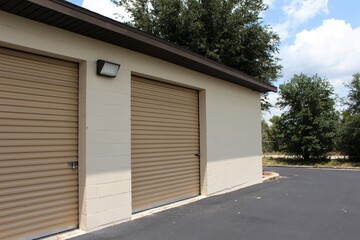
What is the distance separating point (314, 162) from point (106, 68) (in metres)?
19.3

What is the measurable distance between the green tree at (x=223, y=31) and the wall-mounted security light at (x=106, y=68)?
9.01 metres

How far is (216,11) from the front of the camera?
15586 millimetres

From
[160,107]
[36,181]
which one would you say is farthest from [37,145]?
[160,107]

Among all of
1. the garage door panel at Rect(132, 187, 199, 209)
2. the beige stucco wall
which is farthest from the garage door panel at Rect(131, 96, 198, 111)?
→ the garage door panel at Rect(132, 187, 199, 209)

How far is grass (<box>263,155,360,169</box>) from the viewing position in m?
21.4

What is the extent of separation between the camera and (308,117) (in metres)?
22.1

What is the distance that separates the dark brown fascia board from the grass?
40.3 feet

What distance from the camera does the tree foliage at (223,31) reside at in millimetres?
15352

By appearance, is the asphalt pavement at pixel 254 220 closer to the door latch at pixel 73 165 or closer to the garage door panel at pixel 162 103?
the door latch at pixel 73 165

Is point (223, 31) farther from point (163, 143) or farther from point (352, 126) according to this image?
point (352, 126)

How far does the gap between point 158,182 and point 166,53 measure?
270 centimetres

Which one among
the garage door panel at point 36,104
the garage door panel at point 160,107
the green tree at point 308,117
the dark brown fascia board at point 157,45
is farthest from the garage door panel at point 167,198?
the green tree at point 308,117

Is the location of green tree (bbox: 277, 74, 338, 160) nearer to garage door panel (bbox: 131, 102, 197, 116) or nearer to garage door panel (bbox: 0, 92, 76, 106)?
garage door panel (bbox: 131, 102, 197, 116)

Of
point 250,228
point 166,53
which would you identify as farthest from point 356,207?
point 166,53
